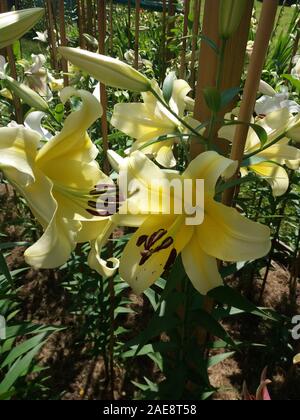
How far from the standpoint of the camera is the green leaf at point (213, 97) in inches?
26.4

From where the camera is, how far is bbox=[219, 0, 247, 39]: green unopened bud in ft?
2.13

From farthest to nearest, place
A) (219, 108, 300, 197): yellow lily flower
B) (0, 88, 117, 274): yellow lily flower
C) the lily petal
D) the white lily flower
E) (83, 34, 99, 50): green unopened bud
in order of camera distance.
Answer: (83, 34, 99, 50): green unopened bud
the white lily flower
(219, 108, 300, 197): yellow lily flower
the lily petal
(0, 88, 117, 274): yellow lily flower

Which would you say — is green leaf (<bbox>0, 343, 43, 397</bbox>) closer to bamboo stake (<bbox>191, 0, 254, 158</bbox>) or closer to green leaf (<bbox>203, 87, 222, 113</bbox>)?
bamboo stake (<bbox>191, 0, 254, 158</bbox>)

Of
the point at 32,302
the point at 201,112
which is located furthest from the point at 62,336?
the point at 201,112

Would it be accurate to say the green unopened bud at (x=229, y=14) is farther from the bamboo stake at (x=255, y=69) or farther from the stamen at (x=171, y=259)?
the stamen at (x=171, y=259)

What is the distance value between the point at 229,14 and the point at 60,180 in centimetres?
40

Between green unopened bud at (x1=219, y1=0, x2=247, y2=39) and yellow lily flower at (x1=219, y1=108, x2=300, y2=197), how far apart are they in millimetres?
234

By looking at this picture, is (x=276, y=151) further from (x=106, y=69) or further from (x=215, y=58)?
(x=106, y=69)

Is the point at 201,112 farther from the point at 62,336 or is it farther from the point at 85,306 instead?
the point at 62,336

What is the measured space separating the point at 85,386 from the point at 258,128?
1.37 m

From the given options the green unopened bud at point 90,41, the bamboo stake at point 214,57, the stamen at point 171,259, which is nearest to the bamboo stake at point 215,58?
the bamboo stake at point 214,57

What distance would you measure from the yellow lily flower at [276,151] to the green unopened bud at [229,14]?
0.77ft

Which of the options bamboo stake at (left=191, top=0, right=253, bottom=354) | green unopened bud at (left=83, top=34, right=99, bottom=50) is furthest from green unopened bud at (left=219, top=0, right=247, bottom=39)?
green unopened bud at (left=83, top=34, right=99, bottom=50)
